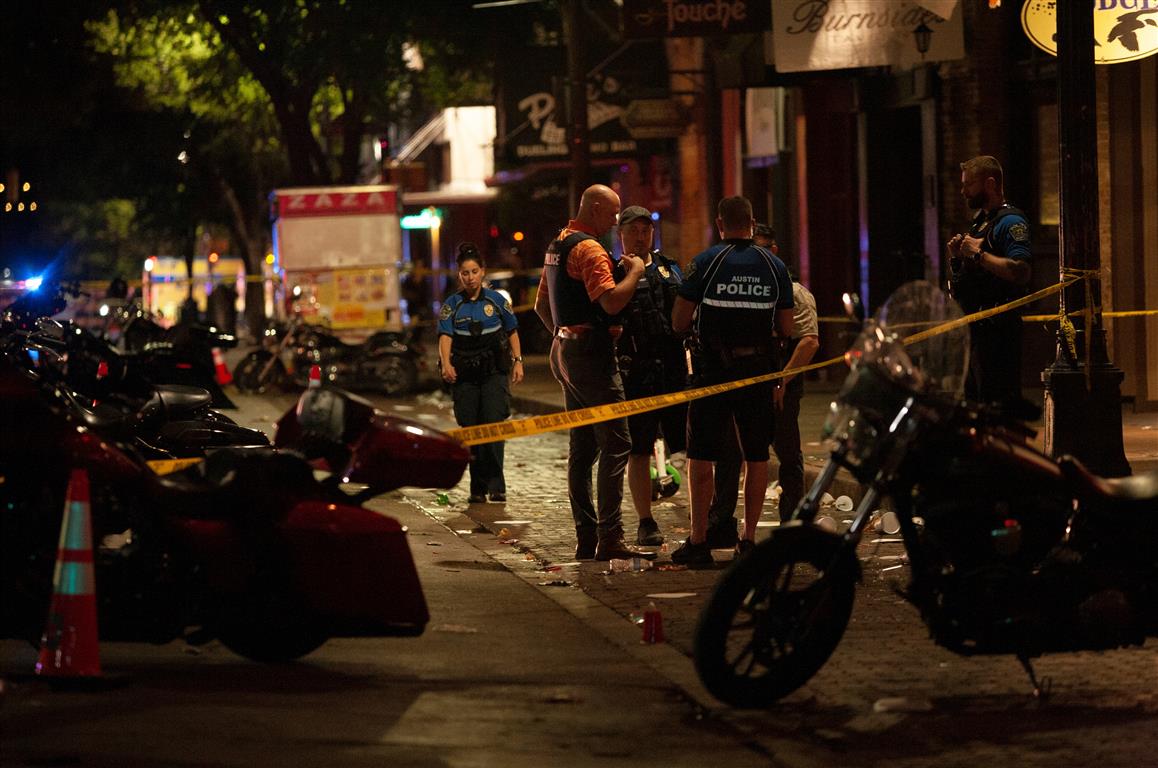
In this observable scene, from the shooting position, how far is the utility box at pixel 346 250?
28.2m

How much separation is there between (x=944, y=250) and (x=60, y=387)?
11.8 meters

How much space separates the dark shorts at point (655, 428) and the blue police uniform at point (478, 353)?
205cm

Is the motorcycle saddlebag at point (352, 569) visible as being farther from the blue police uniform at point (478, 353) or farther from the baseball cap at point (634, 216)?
the blue police uniform at point (478, 353)

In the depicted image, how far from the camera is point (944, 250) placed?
18844mm

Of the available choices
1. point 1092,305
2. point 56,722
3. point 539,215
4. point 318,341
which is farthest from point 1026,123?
point 539,215

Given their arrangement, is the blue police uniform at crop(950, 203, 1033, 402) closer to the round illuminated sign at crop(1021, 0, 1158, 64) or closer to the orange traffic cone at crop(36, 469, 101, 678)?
the round illuminated sign at crop(1021, 0, 1158, 64)

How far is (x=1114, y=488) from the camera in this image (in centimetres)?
688

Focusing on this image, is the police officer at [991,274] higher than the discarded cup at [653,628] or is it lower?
higher

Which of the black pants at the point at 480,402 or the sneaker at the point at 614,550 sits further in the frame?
the black pants at the point at 480,402

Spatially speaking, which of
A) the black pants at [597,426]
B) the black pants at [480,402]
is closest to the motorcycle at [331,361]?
the black pants at [480,402]

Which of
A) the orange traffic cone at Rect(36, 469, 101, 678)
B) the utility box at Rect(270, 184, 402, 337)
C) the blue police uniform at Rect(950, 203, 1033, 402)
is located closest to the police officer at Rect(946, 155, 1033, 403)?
the blue police uniform at Rect(950, 203, 1033, 402)

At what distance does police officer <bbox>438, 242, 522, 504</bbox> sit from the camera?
13.3 metres

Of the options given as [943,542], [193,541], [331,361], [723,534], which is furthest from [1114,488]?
[331,361]

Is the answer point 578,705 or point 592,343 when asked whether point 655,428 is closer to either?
point 592,343
